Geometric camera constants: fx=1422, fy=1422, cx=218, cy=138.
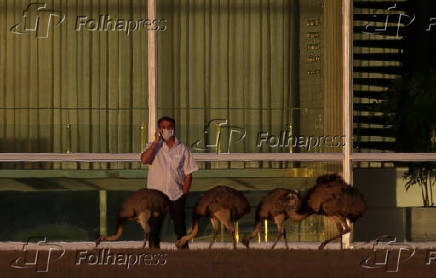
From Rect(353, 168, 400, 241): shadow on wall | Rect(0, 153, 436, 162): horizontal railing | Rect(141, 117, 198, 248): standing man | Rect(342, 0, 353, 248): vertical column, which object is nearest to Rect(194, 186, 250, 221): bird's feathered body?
Rect(141, 117, 198, 248): standing man

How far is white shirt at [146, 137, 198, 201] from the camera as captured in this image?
16203mm

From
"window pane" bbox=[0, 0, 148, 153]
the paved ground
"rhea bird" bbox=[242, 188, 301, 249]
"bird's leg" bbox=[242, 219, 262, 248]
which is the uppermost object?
"window pane" bbox=[0, 0, 148, 153]

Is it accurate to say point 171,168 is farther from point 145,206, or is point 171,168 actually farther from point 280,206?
point 280,206

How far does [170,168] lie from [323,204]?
1.80 metres

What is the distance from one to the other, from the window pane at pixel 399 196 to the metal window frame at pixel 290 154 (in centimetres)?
16

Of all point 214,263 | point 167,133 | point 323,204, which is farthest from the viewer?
point 167,133

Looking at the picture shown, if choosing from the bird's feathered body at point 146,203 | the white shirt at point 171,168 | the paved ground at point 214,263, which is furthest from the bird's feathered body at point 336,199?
the bird's feathered body at point 146,203

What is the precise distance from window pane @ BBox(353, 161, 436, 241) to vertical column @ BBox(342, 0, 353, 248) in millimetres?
194

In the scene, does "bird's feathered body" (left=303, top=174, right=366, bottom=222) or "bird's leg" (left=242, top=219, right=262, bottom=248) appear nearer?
"bird's feathered body" (left=303, top=174, right=366, bottom=222)

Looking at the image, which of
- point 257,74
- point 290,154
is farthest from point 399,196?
point 257,74

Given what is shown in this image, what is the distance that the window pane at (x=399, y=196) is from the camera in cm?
1823

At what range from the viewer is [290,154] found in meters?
18.0

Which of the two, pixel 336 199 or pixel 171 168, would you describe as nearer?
pixel 336 199

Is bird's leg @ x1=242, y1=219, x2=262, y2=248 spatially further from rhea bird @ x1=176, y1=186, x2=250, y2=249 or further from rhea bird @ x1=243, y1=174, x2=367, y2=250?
rhea bird @ x1=176, y1=186, x2=250, y2=249
